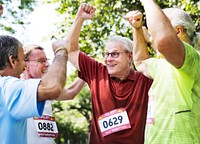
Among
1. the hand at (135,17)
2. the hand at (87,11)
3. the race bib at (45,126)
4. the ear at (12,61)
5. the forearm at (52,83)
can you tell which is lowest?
the race bib at (45,126)

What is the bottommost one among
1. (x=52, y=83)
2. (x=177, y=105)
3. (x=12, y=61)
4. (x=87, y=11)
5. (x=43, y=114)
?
(x=43, y=114)

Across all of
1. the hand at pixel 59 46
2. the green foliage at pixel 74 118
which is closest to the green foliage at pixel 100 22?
the hand at pixel 59 46

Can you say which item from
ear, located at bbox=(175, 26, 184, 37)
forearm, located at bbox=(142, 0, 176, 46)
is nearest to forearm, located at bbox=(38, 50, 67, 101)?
forearm, located at bbox=(142, 0, 176, 46)

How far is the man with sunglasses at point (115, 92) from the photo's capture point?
387 centimetres

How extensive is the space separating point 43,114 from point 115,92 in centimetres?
82

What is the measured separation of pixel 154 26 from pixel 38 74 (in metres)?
2.17

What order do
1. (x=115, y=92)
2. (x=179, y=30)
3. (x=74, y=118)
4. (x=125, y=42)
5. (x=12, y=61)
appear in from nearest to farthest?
(x=12, y=61) → (x=179, y=30) → (x=115, y=92) → (x=125, y=42) → (x=74, y=118)

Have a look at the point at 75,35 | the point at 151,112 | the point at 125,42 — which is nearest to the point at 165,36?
the point at 151,112

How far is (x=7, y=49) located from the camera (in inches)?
105

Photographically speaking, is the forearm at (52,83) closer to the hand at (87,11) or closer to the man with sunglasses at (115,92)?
the man with sunglasses at (115,92)

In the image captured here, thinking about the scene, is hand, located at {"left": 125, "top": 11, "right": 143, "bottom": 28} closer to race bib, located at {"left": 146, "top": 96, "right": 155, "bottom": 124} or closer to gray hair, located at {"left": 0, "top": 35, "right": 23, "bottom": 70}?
race bib, located at {"left": 146, "top": 96, "right": 155, "bottom": 124}

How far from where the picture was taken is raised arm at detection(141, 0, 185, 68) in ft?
8.04

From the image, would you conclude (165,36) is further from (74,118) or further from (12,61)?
(74,118)

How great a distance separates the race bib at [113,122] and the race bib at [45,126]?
2.10 ft
